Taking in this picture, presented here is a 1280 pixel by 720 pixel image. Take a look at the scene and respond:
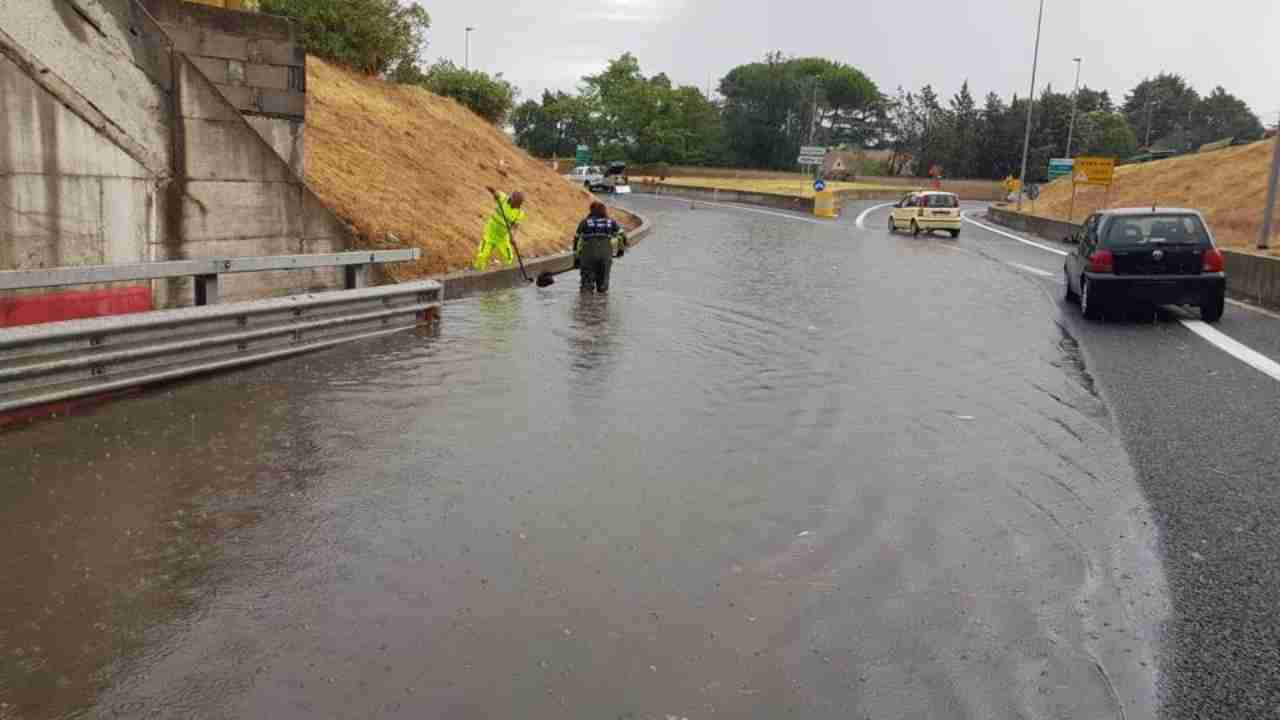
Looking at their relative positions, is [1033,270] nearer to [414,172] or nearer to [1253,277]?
[1253,277]

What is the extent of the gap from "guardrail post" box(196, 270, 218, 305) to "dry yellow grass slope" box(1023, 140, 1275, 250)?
28561 millimetres

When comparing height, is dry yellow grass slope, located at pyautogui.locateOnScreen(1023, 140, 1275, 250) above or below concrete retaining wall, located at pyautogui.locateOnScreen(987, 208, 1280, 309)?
above

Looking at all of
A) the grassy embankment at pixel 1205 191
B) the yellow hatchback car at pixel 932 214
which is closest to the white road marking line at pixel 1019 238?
the yellow hatchback car at pixel 932 214

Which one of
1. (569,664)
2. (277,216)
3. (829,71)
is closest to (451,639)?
(569,664)

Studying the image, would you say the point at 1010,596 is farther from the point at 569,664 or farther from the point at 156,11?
the point at 156,11

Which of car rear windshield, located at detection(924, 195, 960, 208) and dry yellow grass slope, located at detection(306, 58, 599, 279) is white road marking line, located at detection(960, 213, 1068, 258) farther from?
dry yellow grass slope, located at detection(306, 58, 599, 279)

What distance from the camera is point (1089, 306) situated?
14.1m

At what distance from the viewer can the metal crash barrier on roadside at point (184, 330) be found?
7.39 metres

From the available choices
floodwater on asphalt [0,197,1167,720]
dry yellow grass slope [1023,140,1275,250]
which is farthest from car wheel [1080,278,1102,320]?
dry yellow grass slope [1023,140,1275,250]

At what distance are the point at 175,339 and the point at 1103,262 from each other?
11.1 m

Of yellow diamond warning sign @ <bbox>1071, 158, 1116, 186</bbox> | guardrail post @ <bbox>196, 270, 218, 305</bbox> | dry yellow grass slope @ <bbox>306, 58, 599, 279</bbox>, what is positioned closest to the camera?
guardrail post @ <bbox>196, 270, 218, 305</bbox>

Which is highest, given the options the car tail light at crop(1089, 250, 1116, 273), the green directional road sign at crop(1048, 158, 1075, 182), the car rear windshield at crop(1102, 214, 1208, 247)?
the green directional road sign at crop(1048, 158, 1075, 182)

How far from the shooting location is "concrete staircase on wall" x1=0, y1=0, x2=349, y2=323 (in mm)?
8844

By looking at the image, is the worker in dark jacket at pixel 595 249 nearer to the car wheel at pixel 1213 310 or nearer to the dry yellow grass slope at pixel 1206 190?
the car wheel at pixel 1213 310
